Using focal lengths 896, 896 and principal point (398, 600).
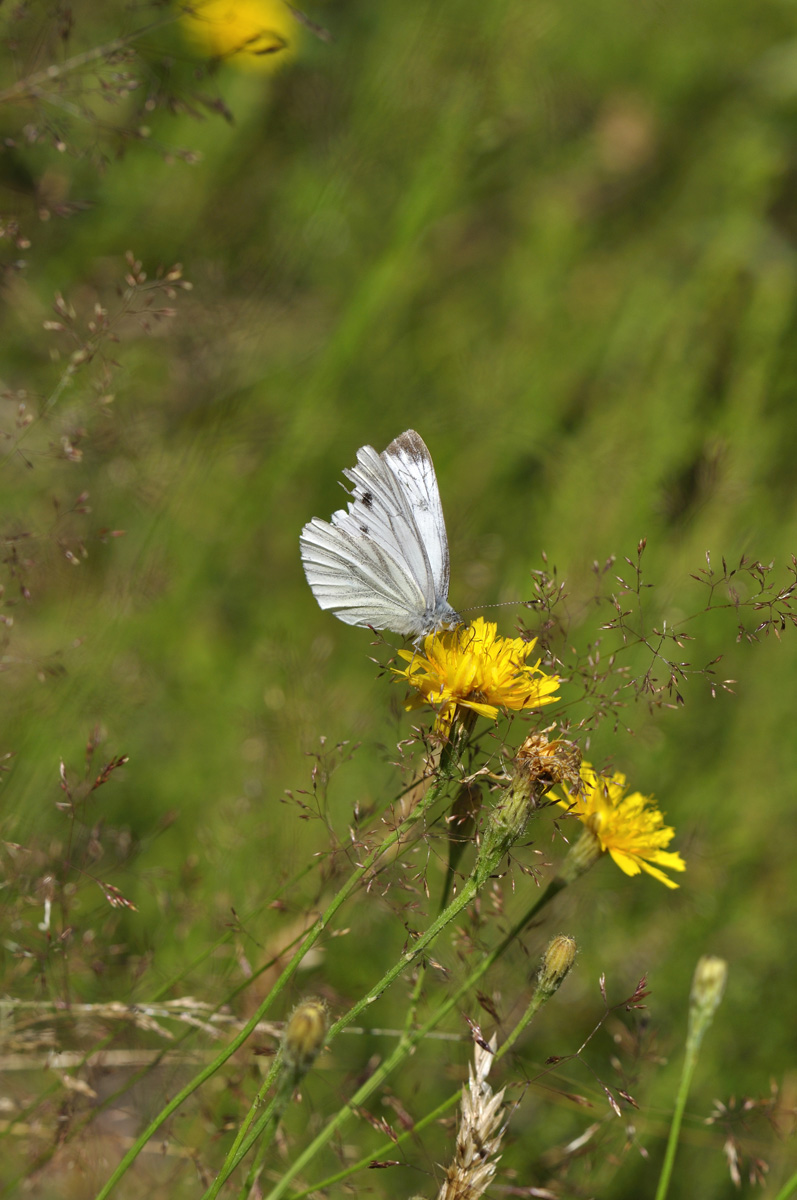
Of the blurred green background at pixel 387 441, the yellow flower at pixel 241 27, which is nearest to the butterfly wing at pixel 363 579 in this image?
the blurred green background at pixel 387 441

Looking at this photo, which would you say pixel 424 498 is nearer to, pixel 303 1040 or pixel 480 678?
pixel 480 678

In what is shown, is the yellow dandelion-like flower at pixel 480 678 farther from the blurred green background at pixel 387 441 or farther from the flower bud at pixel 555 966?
the blurred green background at pixel 387 441

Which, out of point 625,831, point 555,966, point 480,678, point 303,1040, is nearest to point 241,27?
point 480,678

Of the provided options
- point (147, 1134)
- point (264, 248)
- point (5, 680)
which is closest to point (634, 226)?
point (264, 248)

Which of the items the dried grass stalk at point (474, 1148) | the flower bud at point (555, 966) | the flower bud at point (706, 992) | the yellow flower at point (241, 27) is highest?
the yellow flower at point (241, 27)

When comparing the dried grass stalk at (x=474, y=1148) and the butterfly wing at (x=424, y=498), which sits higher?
the butterfly wing at (x=424, y=498)

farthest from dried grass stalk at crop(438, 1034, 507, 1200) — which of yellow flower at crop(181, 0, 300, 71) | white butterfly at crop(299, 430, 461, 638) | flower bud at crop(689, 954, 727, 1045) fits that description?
yellow flower at crop(181, 0, 300, 71)

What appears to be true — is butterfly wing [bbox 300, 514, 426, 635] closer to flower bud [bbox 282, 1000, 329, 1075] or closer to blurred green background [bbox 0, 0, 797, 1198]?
blurred green background [bbox 0, 0, 797, 1198]

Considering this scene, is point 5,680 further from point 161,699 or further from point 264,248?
point 264,248
